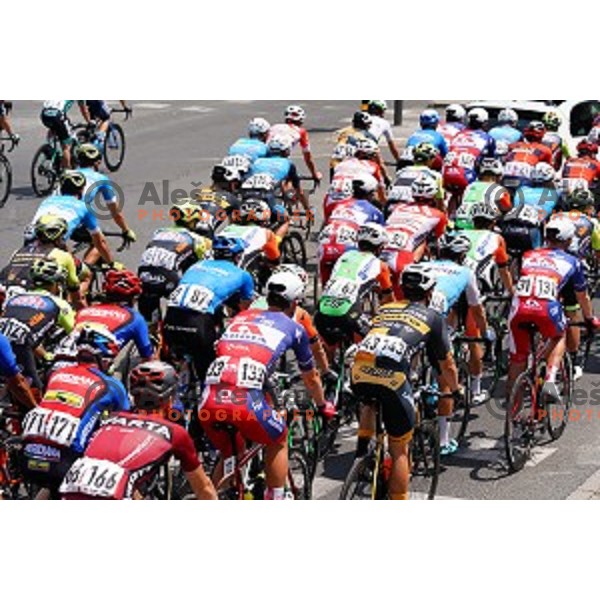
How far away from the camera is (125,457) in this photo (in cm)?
920

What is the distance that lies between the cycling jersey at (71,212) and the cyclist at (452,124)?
706cm

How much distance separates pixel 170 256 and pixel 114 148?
1135cm

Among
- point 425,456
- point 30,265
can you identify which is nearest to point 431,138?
point 30,265

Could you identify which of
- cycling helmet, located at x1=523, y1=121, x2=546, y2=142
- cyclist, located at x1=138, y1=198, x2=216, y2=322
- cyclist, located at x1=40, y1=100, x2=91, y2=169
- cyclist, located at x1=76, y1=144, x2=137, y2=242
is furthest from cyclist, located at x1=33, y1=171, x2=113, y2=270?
cycling helmet, located at x1=523, y1=121, x2=546, y2=142

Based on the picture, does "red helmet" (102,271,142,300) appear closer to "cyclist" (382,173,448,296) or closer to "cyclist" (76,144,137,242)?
"cyclist" (382,173,448,296)

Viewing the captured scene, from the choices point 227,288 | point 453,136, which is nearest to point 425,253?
point 227,288

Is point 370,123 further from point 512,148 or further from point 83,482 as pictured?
point 83,482

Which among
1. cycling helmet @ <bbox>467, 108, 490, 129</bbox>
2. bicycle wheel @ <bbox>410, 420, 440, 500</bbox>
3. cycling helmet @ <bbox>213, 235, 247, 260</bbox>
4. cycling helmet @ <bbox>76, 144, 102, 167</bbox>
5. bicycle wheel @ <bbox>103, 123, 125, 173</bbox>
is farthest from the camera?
bicycle wheel @ <bbox>103, 123, 125, 173</bbox>

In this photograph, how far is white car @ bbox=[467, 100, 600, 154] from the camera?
2309cm

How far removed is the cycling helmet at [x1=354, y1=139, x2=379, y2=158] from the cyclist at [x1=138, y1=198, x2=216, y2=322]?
408cm

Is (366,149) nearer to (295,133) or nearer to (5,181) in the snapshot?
(295,133)

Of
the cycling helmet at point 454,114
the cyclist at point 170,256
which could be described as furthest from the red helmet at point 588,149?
the cyclist at point 170,256

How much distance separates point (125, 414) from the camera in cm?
954

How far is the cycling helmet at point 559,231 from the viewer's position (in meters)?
13.6
